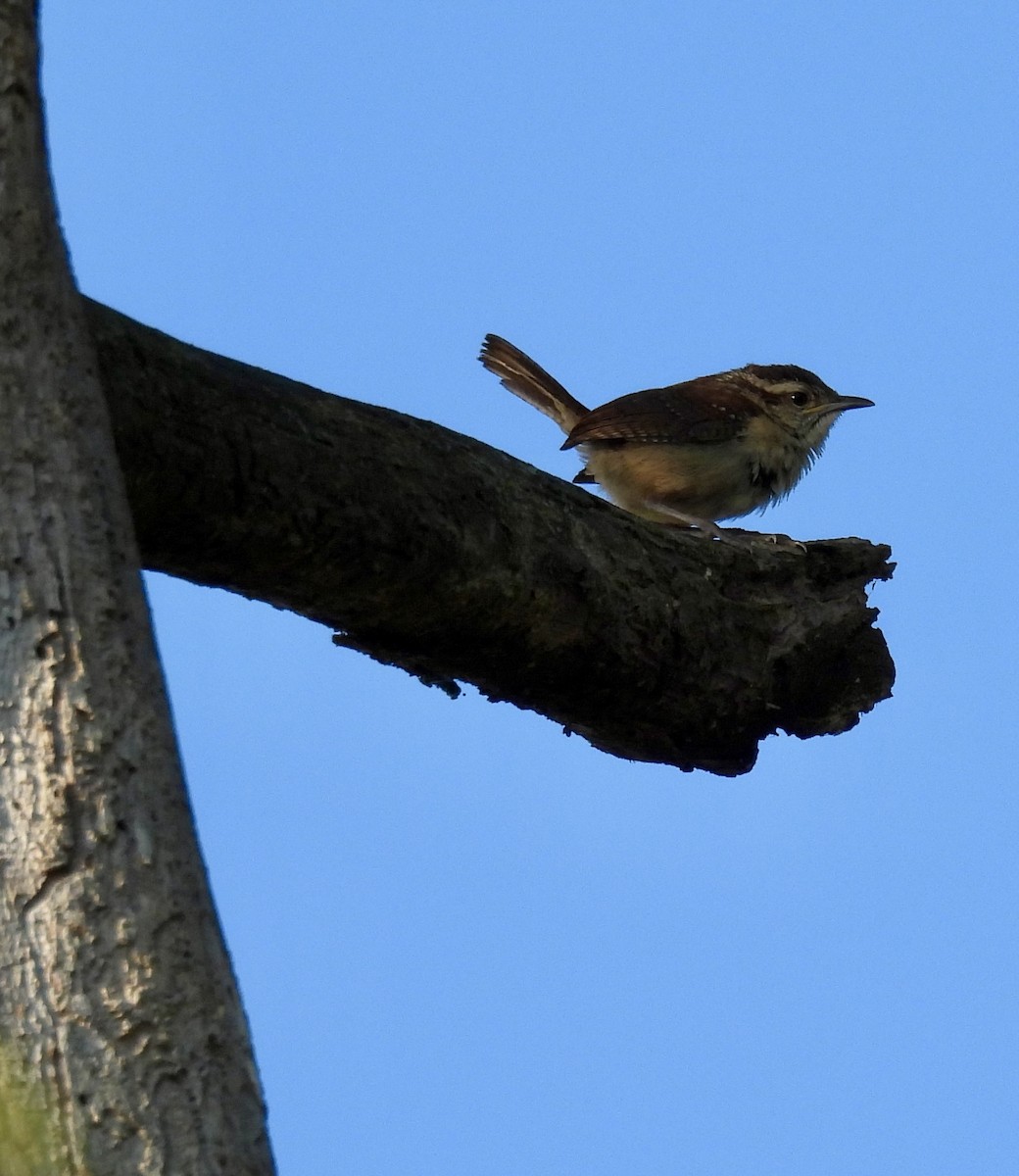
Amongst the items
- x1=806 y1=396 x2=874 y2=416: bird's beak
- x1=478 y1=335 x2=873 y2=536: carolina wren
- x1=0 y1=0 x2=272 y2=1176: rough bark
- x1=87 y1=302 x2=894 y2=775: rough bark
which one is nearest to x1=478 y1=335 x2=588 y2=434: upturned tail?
x1=478 y1=335 x2=873 y2=536: carolina wren

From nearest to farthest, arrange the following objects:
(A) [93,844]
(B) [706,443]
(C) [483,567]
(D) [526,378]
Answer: (A) [93,844] → (C) [483,567] → (B) [706,443] → (D) [526,378]

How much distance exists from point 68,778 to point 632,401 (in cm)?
599

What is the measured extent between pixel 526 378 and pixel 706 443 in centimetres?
130

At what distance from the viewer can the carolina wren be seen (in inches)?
287

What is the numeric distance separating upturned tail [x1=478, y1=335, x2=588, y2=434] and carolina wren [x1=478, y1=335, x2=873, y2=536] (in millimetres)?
265

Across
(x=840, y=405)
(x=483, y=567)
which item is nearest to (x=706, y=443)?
(x=840, y=405)

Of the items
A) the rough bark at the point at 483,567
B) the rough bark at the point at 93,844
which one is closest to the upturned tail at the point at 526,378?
the rough bark at the point at 483,567

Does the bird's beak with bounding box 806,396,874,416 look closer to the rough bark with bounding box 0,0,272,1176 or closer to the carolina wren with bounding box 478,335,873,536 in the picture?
the carolina wren with bounding box 478,335,873,536

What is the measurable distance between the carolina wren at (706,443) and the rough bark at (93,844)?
198 inches

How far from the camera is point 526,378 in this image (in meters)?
8.27

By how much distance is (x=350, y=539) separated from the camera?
11.6ft

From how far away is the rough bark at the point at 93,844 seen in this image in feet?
5.69

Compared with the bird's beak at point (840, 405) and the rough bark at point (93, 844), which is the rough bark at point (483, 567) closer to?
the rough bark at point (93, 844)

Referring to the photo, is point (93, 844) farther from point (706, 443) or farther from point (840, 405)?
point (840, 405)
